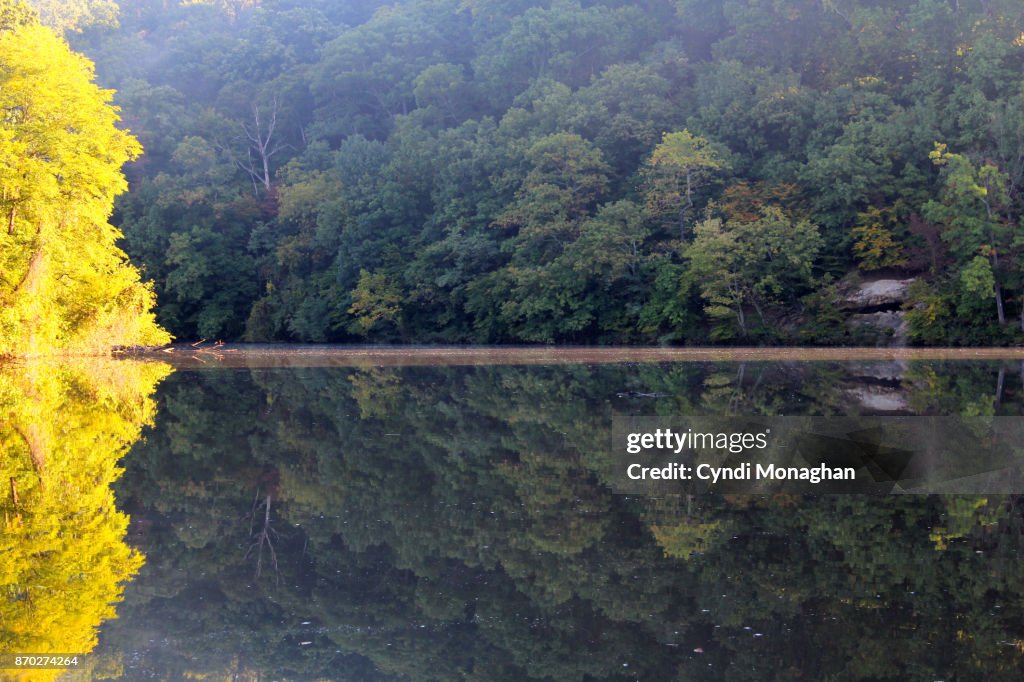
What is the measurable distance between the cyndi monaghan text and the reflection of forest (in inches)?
20.8

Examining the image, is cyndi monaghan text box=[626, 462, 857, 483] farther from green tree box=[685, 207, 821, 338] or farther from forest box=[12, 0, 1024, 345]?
green tree box=[685, 207, 821, 338]

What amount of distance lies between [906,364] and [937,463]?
1498 cm

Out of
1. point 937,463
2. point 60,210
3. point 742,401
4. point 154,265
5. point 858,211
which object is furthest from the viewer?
point 154,265

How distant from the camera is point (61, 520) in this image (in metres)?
7.20

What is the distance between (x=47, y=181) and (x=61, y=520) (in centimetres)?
1769

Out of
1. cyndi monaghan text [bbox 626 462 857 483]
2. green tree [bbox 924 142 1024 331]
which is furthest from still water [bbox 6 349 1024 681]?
green tree [bbox 924 142 1024 331]

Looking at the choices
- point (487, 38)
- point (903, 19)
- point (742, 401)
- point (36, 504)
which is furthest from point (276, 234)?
point (36, 504)

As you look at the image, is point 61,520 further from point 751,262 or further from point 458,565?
point 751,262

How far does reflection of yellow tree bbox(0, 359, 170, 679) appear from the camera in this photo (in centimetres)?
512

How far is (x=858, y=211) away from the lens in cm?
3569

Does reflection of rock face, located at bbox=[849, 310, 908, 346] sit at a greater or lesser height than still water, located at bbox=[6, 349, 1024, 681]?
lesser

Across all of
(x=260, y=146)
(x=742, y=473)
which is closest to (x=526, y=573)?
(x=742, y=473)

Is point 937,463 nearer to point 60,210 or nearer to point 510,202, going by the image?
point 60,210

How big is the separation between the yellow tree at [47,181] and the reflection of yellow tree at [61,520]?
8.86 metres
